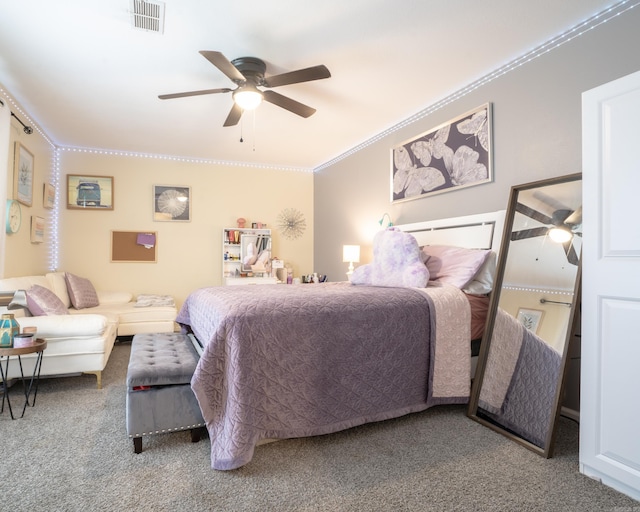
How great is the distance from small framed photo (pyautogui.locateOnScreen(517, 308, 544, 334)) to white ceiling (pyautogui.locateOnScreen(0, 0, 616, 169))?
6.20 feet

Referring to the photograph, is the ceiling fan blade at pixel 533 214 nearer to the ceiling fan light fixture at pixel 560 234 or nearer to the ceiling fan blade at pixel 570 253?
the ceiling fan light fixture at pixel 560 234

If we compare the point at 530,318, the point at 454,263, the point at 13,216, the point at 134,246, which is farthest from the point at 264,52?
the point at 134,246

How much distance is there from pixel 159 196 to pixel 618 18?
533 centimetres

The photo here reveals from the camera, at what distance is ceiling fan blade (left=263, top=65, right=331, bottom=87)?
2.62 m

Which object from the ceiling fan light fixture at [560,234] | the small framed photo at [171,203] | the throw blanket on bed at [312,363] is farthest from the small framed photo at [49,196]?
the ceiling fan light fixture at [560,234]

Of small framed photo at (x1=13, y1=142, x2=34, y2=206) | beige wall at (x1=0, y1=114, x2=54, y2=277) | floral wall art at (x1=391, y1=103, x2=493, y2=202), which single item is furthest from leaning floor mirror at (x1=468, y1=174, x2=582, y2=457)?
small framed photo at (x1=13, y1=142, x2=34, y2=206)

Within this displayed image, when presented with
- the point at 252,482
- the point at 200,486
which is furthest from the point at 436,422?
the point at 200,486

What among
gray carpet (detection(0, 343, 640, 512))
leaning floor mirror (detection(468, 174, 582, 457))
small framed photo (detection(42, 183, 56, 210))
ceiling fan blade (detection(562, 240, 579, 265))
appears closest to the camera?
gray carpet (detection(0, 343, 640, 512))

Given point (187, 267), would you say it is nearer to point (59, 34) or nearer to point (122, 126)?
point (122, 126)

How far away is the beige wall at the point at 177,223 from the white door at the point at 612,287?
4753 mm

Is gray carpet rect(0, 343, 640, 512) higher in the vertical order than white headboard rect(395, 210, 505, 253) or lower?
lower

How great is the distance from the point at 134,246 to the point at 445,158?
4.37 meters

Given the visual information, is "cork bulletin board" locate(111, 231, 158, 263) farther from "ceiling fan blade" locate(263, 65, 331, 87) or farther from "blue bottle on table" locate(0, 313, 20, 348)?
"ceiling fan blade" locate(263, 65, 331, 87)

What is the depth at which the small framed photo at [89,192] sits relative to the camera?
515 centimetres
